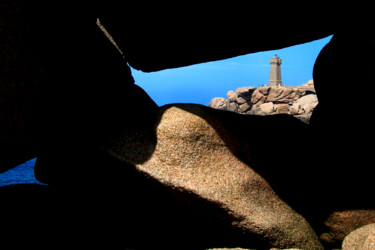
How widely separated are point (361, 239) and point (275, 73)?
36.1 m

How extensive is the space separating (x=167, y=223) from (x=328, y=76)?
2650 millimetres

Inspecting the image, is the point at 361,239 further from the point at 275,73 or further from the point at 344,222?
the point at 275,73

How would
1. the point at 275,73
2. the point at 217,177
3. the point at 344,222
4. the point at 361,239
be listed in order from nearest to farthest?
1. the point at 361,239
2. the point at 217,177
3. the point at 344,222
4. the point at 275,73

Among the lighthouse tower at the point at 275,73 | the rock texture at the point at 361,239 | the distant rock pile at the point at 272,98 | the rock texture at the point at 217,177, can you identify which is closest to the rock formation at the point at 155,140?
the rock texture at the point at 217,177

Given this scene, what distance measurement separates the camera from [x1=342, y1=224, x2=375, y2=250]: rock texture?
240 cm

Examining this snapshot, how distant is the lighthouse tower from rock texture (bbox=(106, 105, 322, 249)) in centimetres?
3565

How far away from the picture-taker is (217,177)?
108 inches

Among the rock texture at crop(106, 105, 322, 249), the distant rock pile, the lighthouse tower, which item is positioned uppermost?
the lighthouse tower

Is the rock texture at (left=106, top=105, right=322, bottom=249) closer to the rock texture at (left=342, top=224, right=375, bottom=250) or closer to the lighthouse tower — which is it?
the rock texture at (left=342, top=224, right=375, bottom=250)

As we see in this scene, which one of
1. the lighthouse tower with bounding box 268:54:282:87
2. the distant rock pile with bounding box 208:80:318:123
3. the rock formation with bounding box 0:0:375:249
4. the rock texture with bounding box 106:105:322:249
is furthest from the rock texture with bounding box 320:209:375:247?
the lighthouse tower with bounding box 268:54:282:87

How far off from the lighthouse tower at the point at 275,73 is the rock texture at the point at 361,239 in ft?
117

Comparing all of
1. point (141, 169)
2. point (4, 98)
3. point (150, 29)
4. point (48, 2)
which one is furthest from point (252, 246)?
point (48, 2)

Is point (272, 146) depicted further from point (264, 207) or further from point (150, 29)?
point (150, 29)

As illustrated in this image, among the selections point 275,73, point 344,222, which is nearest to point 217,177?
point 344,222
